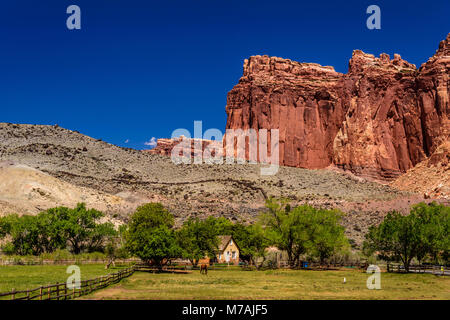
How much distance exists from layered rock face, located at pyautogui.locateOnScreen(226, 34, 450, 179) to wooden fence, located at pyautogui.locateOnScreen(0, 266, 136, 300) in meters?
107

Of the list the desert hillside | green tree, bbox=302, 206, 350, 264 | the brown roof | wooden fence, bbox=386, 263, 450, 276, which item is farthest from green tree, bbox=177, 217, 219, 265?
the desert hillside

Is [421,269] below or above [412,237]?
below

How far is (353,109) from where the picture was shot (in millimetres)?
135375

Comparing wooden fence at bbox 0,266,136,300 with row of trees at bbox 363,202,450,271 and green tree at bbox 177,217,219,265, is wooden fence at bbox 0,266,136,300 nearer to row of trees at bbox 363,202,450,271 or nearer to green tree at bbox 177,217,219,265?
green tree at bbox 177,217,219,265

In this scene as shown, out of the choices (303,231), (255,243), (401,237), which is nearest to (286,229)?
(303,231)

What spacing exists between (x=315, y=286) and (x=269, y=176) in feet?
277

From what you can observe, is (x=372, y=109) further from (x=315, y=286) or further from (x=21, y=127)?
(x=315, y=286)

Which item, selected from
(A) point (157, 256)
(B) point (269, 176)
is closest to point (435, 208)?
(A) point (157, 256)

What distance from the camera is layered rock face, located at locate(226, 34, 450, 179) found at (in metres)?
125

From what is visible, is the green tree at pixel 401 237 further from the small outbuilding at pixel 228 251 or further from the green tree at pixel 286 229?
the small outbuilding at pixel 228 251

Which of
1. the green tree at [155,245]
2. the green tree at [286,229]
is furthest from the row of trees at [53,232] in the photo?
the green tree at [286,229]

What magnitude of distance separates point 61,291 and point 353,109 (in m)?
123

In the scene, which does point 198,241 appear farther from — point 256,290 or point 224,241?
point 256,290

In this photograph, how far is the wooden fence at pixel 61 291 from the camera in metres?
19.7
